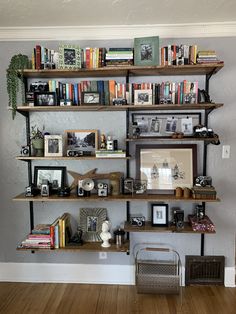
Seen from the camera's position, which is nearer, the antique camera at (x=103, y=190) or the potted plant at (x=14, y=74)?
the potted plant at (x=14, y=74)

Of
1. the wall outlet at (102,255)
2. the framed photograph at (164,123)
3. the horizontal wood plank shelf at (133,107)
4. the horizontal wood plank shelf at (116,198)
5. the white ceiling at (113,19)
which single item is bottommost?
the wall outlet at (102,255)

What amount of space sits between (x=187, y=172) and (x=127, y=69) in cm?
107

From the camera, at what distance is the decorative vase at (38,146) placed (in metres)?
2.29

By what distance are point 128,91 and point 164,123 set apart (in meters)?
0.45

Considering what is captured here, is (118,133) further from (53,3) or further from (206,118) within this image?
(53,3)

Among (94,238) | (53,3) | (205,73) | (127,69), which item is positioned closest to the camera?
(53,3)

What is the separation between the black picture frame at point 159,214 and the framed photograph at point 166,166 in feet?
0.50

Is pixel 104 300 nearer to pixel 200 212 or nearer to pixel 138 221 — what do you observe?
pixel 138 221

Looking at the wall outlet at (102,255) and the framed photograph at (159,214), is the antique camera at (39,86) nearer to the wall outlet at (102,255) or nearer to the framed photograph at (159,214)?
the framed photograph at (159,214)

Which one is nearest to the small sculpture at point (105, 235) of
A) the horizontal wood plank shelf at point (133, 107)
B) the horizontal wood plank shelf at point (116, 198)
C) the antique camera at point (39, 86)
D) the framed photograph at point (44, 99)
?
the horizontal wood plank shelf at point (116, 198)

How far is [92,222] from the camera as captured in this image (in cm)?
245

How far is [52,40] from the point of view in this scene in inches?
93.2

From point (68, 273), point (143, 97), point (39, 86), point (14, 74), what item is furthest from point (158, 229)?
point (14, 74)

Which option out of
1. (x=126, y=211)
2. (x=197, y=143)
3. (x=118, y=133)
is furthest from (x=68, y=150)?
(x=197, y=143)
